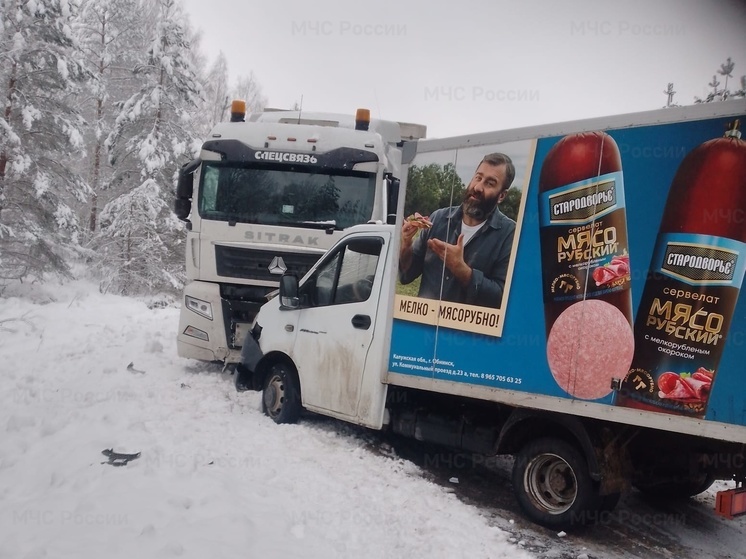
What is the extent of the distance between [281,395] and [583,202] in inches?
166

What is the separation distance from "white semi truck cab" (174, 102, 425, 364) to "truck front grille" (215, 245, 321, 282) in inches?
0.6

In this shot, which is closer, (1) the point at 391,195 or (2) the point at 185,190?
(1) the point at 391,195

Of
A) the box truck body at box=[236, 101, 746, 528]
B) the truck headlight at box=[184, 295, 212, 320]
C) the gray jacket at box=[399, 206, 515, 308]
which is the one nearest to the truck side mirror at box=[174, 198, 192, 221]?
the truck headlight at box=[184, 295, 212, 320]

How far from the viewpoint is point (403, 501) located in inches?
202

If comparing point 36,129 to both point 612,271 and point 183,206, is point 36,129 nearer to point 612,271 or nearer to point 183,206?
point 183,206

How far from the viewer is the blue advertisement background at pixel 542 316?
3.87 metres

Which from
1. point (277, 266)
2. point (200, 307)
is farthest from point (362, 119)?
point (200, 307)

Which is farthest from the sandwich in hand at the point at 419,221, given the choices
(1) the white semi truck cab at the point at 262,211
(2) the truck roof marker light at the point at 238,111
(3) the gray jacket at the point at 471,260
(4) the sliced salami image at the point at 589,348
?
(2) the truck roof marker light at the point at 238,111

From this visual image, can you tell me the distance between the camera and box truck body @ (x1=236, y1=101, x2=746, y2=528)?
394 cm

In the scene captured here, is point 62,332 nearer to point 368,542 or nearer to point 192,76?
point 368,542

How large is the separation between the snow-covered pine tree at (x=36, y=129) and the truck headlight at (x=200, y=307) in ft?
32.2

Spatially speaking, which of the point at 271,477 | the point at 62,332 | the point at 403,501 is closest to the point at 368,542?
the point at 403,501

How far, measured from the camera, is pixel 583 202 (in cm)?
456

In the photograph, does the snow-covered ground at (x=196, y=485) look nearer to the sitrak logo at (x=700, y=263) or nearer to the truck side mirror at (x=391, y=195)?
the sitrak logo at (x=700, y=263)
